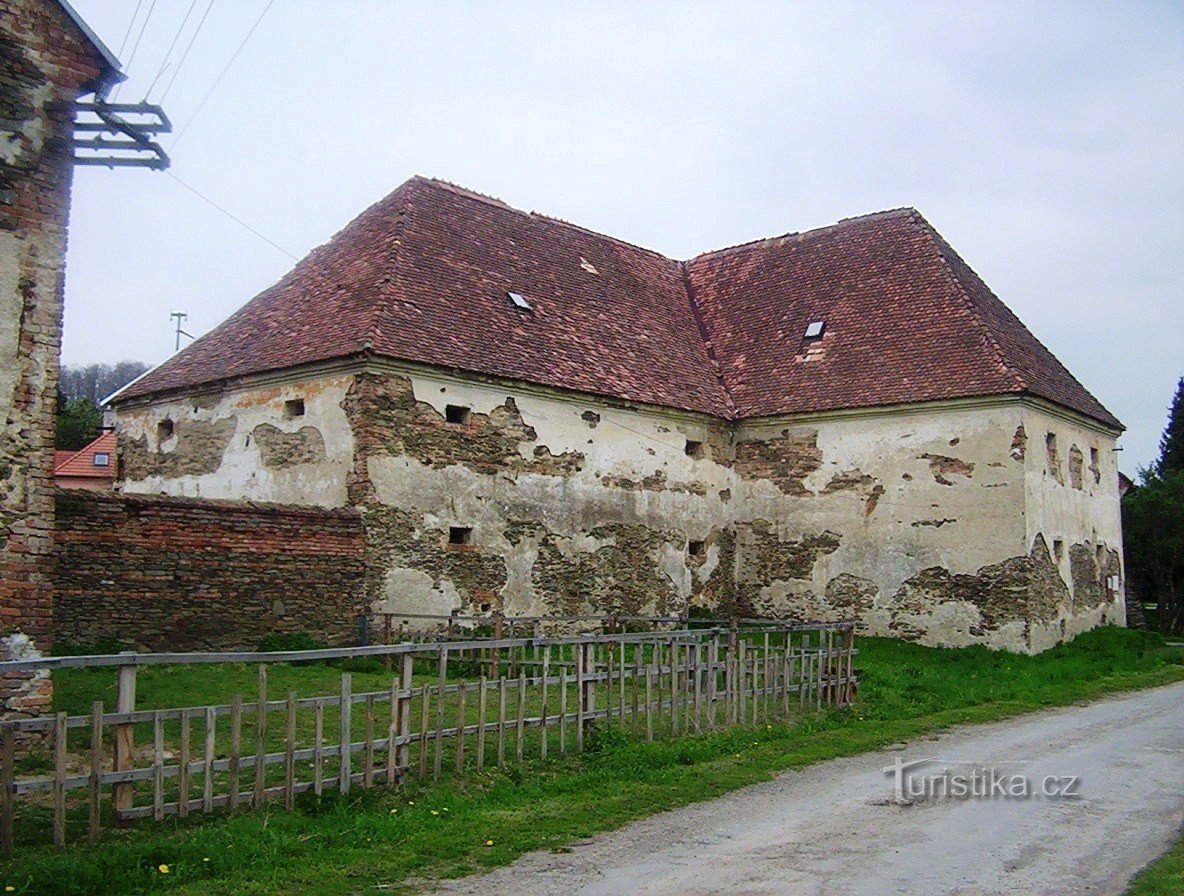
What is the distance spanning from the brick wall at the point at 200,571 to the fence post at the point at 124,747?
24.3 feet

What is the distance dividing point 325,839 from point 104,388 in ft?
300

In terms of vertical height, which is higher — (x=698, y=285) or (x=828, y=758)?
(x=698, y=285)

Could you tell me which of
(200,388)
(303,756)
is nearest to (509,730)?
(303,756)

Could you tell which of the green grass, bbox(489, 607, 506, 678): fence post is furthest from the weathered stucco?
the green grass

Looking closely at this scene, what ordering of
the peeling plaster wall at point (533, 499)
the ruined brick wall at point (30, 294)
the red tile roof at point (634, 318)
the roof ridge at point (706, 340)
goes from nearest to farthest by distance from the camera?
the ruined brick wall at point (30, 294) < the peeling plaster wall at point (533, 499) < the red tile roof at point (634, 318) < the roof ridge at point (706, 340)

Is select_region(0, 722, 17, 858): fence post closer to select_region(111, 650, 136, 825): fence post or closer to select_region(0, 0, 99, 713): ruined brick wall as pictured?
select_region(111, 650, 136, 825): fence post

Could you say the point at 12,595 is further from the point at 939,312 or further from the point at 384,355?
the point at 939,312

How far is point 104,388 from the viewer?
89.8 meters

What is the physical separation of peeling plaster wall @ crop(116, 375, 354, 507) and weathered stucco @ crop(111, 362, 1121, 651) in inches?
1.7

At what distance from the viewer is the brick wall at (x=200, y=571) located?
14.1 metres

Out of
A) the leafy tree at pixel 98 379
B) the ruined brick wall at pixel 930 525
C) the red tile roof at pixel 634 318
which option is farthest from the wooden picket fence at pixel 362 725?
the leafy tree at pixel 98 379

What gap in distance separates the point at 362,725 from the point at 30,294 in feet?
17.3

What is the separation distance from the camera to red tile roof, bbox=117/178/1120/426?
1975 centimetres

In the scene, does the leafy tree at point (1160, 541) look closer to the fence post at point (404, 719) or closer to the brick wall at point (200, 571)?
the brick wall at point (200, 571)
